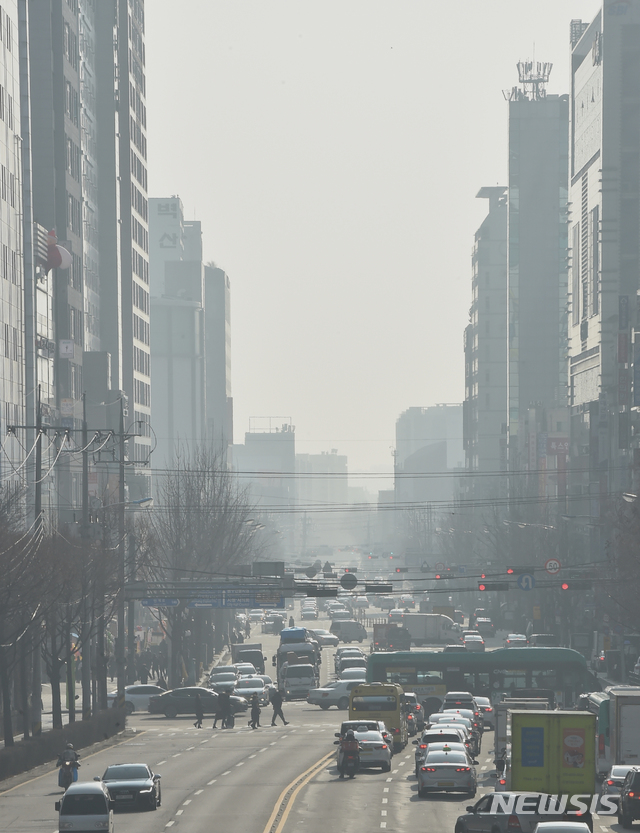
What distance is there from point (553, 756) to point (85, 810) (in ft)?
38.4

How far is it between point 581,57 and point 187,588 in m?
107

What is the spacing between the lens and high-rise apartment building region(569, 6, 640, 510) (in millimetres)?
135375

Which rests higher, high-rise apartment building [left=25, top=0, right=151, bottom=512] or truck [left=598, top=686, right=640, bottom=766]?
high-rise apartment building [left=25, top=0, right=151, bottom=512]

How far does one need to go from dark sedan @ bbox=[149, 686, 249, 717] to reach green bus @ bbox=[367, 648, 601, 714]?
7744 mm

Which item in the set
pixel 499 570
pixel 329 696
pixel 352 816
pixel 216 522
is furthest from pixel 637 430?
pixel 352 816

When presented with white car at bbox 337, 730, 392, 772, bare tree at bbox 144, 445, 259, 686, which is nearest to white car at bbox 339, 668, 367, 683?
bare tree at bbox 144, 445, 259, 686

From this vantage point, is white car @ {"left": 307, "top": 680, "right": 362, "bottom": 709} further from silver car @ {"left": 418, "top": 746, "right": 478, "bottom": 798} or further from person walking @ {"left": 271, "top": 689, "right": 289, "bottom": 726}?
silver car @ {"left": 418, "top": 746, "right": 478, "bottom": 798}

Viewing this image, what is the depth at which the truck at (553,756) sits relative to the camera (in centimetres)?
3388

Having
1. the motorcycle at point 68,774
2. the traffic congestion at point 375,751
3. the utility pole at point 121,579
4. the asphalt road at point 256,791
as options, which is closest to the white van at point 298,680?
the traffic congestion at point 375,751

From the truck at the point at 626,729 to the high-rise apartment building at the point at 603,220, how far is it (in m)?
83.4

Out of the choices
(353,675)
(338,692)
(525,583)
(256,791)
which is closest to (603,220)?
(525,583)

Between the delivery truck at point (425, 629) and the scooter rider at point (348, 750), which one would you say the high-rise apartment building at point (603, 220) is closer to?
the delivery truck at point (425, 629)

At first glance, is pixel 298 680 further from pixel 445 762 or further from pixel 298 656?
pixel 445 762

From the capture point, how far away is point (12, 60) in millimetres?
91562
